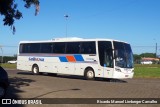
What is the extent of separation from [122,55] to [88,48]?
3.01 metres

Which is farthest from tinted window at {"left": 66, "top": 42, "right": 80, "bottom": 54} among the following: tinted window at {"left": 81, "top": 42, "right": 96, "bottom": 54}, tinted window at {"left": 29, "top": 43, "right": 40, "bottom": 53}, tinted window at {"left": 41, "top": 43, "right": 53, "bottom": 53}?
tinted window at {"left": 29, "top": 43, "right": 40, "bottom": 53}

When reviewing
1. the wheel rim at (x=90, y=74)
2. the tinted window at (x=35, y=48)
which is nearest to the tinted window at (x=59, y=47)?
the tinted window at (x=35, y=48)

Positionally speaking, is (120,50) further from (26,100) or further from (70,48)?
(26,100)

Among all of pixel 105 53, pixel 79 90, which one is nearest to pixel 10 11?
pixel 79 90

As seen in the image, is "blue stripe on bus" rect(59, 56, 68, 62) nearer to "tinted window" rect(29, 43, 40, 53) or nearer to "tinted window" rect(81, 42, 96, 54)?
"tinted window" rect(81, 42, 96, 54)

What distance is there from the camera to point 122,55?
88.8 feet

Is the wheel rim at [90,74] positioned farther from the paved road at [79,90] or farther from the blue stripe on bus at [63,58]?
the paved road at [79,90]

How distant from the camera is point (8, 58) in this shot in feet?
433

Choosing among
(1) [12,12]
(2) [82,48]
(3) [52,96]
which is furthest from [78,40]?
(3) [52,96]

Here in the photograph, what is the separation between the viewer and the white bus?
27.0 meters

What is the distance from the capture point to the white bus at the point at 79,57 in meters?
27.0

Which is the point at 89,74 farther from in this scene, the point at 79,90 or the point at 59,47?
the point at 79,90

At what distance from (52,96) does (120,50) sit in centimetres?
1269

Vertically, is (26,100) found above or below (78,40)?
below
